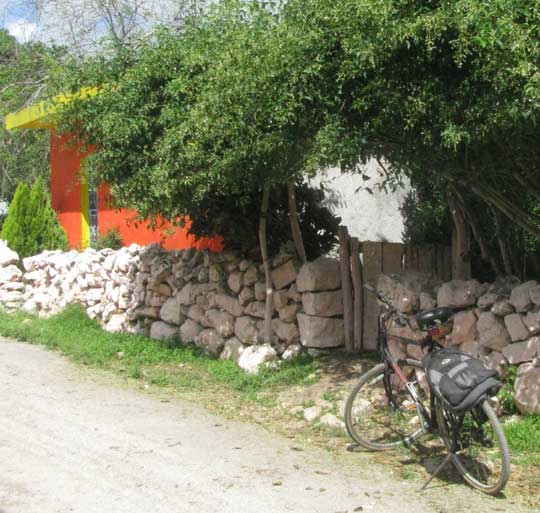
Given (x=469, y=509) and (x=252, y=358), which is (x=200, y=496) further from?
(x=252, y=358)

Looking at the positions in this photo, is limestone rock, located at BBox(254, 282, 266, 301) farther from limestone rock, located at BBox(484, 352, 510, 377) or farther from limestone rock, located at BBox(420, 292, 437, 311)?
limestone rock, located at BBox(484, 352, 510, 377)

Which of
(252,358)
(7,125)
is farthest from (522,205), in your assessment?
(7,125)

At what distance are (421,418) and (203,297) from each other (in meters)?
4.86

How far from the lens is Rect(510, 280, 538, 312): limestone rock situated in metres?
6.37

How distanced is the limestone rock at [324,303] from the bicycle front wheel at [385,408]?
6.09ft

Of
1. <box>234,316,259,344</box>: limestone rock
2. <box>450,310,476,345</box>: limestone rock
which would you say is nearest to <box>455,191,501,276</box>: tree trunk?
<box>450,310,476,345</box>: limestone rock

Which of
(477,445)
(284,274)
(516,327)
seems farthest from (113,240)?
(477,445)

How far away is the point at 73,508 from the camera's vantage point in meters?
5.14

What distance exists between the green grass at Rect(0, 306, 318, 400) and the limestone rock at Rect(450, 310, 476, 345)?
1729mm

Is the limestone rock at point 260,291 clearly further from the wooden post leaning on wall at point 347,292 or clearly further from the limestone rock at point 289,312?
the wooden post leaning on wall at point 347,292

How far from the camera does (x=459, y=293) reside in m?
6.97

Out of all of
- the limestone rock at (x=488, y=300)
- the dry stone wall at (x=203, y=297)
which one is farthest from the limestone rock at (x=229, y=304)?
the limestone rock at (x=488, y=300)

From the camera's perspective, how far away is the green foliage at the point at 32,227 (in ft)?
53.8

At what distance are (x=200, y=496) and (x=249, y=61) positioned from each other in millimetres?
Answer: 3516
